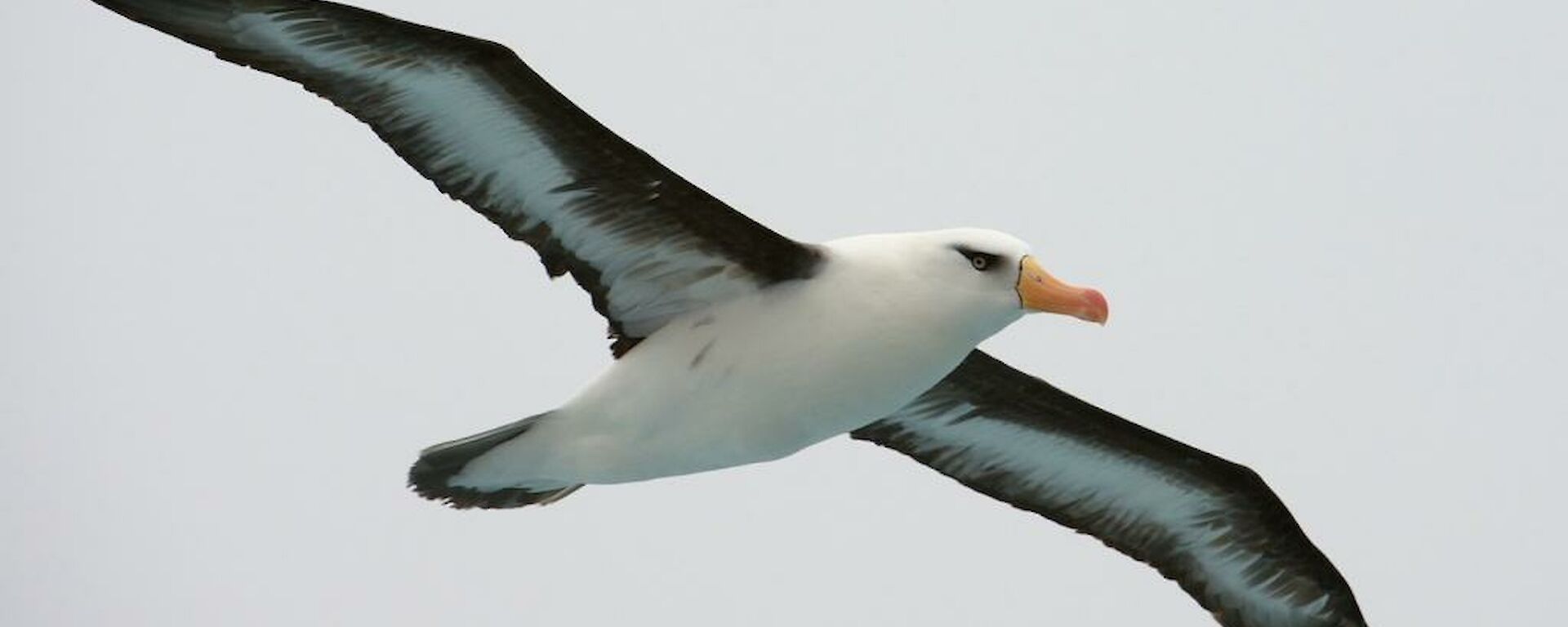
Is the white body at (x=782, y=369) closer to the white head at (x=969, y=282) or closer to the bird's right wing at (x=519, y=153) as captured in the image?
the white head at (x=969, y=282)

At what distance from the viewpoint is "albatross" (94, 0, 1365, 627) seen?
9.98 meters

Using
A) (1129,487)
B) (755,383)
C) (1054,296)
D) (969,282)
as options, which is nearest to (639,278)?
(755,383)

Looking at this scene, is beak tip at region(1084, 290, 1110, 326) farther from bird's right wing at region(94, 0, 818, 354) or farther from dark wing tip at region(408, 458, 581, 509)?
dark wing tip at region(408, 458, 581, 509)

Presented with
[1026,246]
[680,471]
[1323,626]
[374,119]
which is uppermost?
[374,119]

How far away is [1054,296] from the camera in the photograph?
32.8 ft

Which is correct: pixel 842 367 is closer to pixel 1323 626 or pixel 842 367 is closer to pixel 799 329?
pixel 799 329

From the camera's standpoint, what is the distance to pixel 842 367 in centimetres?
1018

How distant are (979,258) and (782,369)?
87 centimetres

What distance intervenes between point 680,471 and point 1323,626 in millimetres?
3621

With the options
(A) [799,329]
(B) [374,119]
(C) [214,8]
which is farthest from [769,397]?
(C) [214,8]

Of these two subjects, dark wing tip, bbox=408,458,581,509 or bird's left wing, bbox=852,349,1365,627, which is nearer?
dark wing tip, bbox=408,458,581,509

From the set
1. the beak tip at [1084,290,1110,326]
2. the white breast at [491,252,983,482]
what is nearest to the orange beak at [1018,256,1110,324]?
the beak tip at [1084,290,1110,326]

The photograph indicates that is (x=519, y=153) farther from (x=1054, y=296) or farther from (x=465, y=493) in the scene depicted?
(x=1054, y=296)

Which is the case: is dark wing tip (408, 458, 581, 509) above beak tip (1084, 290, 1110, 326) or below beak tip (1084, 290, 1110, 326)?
below
